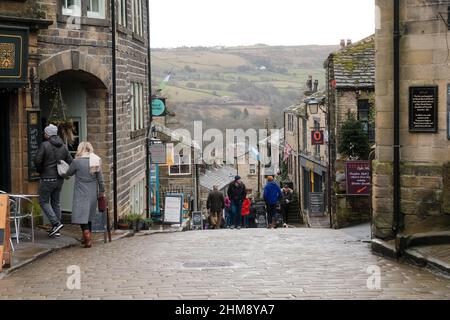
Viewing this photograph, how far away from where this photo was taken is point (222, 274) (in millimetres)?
10195

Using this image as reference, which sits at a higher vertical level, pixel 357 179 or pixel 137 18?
pixel 137 18

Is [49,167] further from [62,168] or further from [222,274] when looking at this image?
[222,274]

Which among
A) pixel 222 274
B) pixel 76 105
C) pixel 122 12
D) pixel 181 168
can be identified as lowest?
pixel 181 168

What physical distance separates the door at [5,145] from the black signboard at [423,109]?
716 centimetres

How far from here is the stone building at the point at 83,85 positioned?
15.2 metres

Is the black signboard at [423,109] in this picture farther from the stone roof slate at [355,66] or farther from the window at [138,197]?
the stone roof slate at [355,66]

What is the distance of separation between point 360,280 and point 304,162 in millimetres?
33509

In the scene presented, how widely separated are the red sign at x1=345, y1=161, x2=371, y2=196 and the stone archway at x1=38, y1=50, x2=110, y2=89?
7224 millimetres

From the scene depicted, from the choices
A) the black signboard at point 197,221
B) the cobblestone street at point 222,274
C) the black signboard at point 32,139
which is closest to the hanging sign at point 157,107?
the black signboard at point 197,221

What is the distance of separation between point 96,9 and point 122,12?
226cm

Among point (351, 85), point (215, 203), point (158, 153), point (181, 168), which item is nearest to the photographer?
point (158, 153)

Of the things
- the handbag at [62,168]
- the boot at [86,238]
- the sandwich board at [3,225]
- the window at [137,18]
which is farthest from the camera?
the window at [137,18]

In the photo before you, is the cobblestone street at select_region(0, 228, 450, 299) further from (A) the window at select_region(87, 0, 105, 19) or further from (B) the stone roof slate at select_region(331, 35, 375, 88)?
(B) the stone roof slate at select_region(331, 35, 375, 88)

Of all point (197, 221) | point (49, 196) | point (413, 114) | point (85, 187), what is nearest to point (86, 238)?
point (85, 187)
